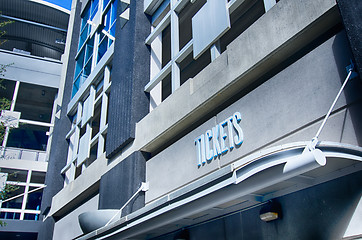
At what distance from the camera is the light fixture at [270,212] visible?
589 cm

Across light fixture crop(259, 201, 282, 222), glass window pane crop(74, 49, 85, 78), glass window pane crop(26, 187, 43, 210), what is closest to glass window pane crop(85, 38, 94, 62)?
glass window pane crop(74, 49, 85, 78)

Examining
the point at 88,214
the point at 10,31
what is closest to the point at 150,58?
the point at 88,214

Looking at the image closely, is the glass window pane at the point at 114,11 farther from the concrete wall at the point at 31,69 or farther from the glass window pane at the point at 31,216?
the glass window pane at the point at 31,216

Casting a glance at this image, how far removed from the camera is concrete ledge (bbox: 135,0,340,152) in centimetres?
594

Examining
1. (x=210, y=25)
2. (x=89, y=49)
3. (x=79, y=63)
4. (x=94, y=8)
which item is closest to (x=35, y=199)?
(x=79, y=63)

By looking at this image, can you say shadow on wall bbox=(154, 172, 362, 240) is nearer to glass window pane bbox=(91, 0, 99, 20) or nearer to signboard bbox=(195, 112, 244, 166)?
signboard bbox=(195, 112, 244, 166)

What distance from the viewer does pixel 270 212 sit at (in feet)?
19.4

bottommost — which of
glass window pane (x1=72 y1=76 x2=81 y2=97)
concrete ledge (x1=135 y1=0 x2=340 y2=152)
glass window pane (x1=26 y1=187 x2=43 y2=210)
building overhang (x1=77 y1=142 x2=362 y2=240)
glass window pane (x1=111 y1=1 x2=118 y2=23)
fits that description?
building overhang (x1=77 y1=142 x2=362 y2=240)

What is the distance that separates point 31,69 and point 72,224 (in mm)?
16458

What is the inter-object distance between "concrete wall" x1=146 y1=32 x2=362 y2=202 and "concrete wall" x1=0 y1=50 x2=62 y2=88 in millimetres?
22657

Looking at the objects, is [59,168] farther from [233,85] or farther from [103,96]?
[233,85]

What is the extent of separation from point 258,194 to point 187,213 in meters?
1.24

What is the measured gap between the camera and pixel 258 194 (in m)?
6.17

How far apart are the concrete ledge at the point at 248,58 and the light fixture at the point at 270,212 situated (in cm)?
248
